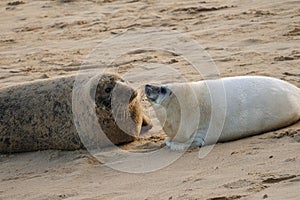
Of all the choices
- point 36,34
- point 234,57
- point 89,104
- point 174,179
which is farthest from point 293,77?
point 36,34

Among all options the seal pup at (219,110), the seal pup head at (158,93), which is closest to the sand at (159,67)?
the seal pup at (219,110)

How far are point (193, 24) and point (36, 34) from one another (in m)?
1.98

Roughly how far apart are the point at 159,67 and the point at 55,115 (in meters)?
2.15

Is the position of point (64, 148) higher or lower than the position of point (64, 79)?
lower

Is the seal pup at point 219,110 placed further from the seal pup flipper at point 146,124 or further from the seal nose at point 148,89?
the seal pup flipper at point 146,124

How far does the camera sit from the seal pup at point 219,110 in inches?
237

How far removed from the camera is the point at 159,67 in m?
8.48

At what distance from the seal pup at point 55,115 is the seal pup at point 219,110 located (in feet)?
1.52

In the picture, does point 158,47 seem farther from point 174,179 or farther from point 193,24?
point 174,179

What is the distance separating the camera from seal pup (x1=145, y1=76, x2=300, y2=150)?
603 centimetres

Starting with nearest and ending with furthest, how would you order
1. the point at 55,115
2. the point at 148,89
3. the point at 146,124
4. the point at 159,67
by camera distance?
the point at 148,89 → the point at 55,115 → the point at 146,124 → the point at 159,67

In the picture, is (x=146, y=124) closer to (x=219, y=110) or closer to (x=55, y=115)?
(x=55, y=115)

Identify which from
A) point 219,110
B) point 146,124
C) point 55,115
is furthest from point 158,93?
point 55,115

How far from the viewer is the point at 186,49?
8961 mm
